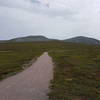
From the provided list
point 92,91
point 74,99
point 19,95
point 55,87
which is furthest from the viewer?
point 55,87

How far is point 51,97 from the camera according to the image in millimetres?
12406

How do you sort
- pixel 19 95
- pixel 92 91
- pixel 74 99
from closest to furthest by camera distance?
pixel 74 99 < pixel 19 95 < pixel 92 91

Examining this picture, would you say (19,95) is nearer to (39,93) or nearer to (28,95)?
(28,95)

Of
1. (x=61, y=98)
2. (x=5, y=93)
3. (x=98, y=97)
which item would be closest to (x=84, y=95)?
(x=98, y=97)

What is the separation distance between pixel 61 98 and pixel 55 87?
122 inches

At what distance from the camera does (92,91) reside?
14.4m

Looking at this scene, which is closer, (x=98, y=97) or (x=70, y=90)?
(x=98, y=97)

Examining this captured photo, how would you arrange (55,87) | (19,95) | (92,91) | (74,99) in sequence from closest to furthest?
(74,99)
(19,95)
(92,91)
(55,87)

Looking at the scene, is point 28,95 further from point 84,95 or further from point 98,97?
point 98,97

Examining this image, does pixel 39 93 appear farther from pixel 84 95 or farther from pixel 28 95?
pixel 84 95

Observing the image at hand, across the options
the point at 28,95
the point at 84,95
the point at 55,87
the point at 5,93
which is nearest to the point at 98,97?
the point at 84,95

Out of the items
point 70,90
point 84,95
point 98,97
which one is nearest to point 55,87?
point 70,90

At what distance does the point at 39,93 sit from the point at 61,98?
2.01m

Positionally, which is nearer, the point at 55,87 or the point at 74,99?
the point at 74,99
